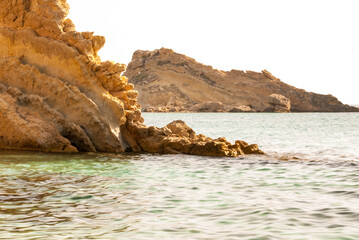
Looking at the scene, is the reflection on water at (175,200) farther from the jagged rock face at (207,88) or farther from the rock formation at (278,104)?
the jagged rock face at (207,88)

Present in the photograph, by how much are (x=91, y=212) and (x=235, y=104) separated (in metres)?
107

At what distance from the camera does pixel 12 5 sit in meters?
16.9

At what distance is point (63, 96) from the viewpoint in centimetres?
1572

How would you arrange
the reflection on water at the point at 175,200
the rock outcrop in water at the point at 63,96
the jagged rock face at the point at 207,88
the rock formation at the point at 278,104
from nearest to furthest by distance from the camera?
the reflection on water at the point at 175,200
the rock outcrop in water at the point at 63,96
the rock formation at the point at 278,104
the jagged rock face at the point at 207,88

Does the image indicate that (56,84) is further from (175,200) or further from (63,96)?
(175,200)

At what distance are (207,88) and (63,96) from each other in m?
101

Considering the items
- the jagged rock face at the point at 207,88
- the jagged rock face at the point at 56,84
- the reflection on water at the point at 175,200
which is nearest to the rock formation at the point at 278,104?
the jagged rock face at the point at 207,88

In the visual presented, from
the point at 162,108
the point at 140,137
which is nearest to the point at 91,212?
the point at 140,137

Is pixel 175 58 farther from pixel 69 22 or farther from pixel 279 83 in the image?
pixel 69 22

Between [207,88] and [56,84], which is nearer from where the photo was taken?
[56,84]

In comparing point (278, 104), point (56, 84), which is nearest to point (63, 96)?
point (56, 84)

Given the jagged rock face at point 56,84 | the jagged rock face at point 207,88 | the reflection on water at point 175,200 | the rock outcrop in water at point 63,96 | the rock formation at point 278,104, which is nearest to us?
the reflection on water at point 175,200

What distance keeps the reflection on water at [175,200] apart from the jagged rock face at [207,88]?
3830 inches

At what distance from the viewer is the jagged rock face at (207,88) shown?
11288cm
